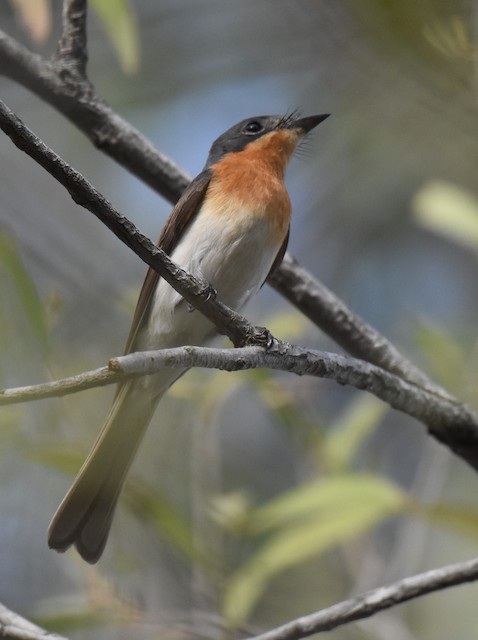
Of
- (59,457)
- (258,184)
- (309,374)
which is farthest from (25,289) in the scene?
(258,184)

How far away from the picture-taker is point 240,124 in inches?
152

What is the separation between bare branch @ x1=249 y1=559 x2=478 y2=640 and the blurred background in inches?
27.6

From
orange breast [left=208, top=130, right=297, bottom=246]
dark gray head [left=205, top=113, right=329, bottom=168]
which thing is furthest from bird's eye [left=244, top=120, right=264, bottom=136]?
orange breast [left=208, top=130, right=297, bottom=246]

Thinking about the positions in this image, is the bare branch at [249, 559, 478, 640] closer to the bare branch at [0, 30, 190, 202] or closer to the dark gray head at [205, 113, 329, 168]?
the bare branch at [0, 30, 190, 202]

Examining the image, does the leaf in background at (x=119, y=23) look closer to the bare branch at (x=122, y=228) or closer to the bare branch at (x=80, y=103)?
the bare branch at (x=80, y=103)

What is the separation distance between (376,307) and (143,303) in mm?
3731

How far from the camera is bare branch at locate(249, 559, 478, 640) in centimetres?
204

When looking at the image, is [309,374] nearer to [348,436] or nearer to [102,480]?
[102,480]

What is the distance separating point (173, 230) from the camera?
310 centimetres

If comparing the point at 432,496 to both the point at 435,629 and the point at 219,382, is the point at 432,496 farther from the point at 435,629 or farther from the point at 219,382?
the point at 435,629

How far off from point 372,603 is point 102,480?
3.71 ft

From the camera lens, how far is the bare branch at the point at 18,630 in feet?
6.43

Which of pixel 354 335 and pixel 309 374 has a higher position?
pixel 354 335

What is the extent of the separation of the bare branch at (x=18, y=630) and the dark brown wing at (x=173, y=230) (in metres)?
1.19
